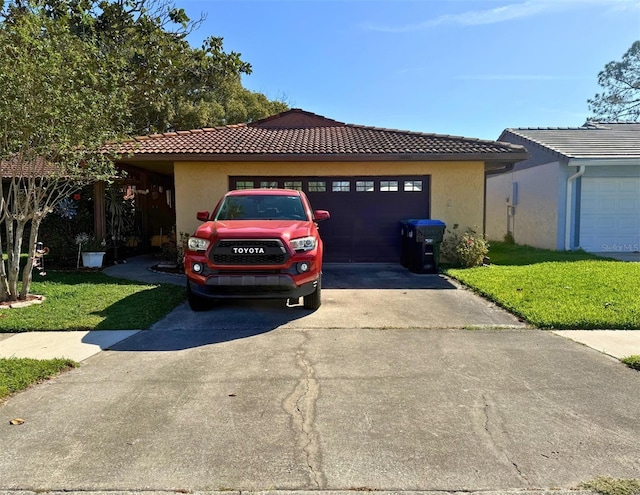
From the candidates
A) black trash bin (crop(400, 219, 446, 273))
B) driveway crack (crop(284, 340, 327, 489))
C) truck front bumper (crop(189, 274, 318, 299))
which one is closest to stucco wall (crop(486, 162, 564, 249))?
black trash bin (crop(400, 219, 446, 273))

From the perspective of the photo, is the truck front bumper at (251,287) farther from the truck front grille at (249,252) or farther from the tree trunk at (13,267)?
the tree trunk at (13,267)

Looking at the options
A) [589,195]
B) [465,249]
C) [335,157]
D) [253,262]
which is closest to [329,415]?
[253,262]

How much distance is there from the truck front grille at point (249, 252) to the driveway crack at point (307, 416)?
2004 millimetres

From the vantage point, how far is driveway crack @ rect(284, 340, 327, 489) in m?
2.83

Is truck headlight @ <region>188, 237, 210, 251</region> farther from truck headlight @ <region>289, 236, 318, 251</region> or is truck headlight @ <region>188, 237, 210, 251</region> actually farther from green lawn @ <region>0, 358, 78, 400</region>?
green lawn @ <region>0, 358, 78, 400</region>

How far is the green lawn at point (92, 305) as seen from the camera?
6.34m

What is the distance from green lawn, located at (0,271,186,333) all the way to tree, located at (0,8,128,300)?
857 millimetres

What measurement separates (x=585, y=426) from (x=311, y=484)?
2162 mm

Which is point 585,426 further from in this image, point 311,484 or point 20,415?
point 20,415

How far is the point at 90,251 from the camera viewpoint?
11.3 metres

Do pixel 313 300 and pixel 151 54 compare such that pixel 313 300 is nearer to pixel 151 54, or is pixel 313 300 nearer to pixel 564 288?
pixel 564 288

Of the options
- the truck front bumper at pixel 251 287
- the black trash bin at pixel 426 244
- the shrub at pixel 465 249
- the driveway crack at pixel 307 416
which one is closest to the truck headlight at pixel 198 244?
the truck front bumper at pixel 251 287

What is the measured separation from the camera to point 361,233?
1239 centimetres

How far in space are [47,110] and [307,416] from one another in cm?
611
